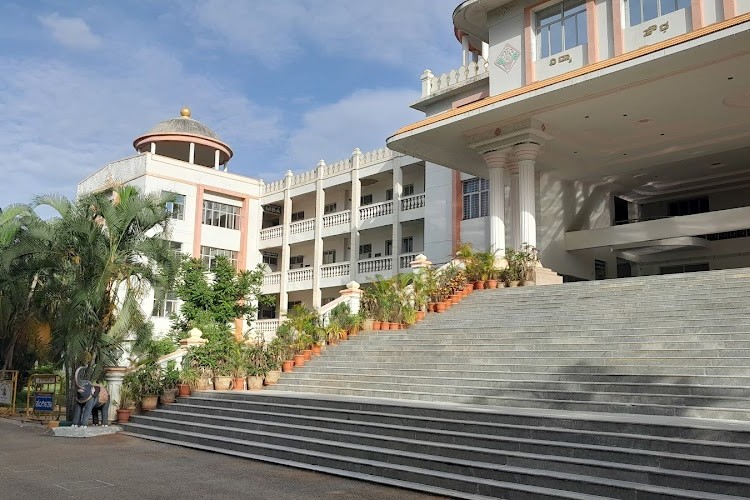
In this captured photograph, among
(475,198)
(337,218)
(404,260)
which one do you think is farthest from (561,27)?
(337,218)

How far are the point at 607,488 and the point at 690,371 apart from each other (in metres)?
3.48

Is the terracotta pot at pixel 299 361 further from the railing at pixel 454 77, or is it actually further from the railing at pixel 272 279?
the railing at pixel 272 279

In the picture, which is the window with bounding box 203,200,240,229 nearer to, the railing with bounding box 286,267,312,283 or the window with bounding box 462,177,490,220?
the railing with bounding box 286,267,312,283

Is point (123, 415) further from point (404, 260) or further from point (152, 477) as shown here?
point (404, 260)

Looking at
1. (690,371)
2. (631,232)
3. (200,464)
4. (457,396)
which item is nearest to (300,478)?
(200,464)

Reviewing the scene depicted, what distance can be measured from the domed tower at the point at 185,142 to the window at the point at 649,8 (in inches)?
835

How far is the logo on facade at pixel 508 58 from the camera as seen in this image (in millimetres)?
19031

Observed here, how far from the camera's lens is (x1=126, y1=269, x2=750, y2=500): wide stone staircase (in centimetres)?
626

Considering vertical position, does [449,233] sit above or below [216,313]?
above

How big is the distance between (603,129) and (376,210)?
11.8 meters

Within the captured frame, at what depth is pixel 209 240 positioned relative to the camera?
3112cm

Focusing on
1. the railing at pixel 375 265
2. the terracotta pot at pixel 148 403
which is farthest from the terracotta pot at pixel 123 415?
→ the railing at pixel 375 265

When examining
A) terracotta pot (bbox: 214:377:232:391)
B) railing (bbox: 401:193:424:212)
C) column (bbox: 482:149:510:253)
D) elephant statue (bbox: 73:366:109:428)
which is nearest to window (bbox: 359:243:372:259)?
railing (bbox: 401:193:424:212)

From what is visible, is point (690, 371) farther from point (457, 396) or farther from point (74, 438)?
point (74, 438)
